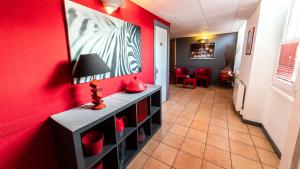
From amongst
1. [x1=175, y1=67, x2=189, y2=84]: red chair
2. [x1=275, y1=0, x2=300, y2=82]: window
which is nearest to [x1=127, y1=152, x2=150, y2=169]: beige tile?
[x1=275, y1=0, x2=300, y2=82]: window

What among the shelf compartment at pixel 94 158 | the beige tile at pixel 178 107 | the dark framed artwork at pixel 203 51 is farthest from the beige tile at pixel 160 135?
the dark framed artwork at pixel 203 51

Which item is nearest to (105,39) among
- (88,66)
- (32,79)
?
(88,66)

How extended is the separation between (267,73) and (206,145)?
5.47ft

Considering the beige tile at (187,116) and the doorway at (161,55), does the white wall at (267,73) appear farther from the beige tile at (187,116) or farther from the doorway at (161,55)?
the doorway at (161,55)

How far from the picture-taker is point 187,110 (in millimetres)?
3189

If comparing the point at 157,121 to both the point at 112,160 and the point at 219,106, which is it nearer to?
the point at 112,160

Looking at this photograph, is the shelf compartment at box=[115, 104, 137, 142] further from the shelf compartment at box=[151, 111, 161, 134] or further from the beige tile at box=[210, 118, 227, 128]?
the beige tile at box=[210, 118, 227, 128]

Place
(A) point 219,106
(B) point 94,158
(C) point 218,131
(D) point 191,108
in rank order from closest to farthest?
1. (B) point 94,158
2. (C) point 218,131
3. (D) point 191,108
4. (A) point 219,106

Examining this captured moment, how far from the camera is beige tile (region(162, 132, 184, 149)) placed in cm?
197

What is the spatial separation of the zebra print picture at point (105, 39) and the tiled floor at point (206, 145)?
1.26 metres

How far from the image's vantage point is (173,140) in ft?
6.79

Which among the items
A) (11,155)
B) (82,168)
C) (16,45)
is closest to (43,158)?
(11,155)

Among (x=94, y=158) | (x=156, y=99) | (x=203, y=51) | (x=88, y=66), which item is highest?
(x=203, y=51)

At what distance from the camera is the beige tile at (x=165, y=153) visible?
1.68m
